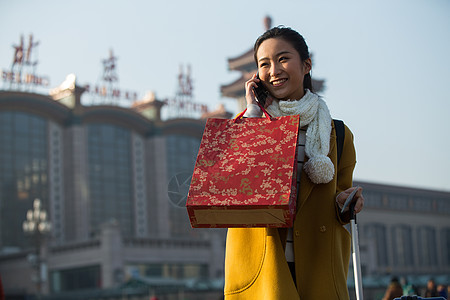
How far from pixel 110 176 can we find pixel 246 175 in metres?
59.4

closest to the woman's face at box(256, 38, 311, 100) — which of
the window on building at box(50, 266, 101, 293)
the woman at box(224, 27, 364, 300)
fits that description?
the woman at box(224, 27, 364, 300)

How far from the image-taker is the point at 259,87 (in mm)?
2992

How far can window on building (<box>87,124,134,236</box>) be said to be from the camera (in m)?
59.3

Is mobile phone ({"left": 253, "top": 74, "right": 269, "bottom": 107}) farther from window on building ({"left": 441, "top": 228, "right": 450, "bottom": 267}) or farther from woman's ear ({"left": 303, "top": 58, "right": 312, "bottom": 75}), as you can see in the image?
window on building ({"left": 441, "top": 228, "right": 450, "bottom": 267})

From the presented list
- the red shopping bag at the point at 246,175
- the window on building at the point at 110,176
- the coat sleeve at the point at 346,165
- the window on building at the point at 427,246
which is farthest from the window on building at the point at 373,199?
the red shopping bag at the point at 246,175

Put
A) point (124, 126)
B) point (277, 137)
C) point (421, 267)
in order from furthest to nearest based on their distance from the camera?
1. point (421, 267)
2. point (124, 126)
3. point (277, 137)

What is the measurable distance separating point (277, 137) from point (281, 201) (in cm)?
32

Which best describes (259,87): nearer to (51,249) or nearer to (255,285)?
(255,285)

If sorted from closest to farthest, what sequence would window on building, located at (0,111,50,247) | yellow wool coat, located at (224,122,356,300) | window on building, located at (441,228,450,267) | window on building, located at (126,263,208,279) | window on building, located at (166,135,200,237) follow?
yellow wool coat, located at (224,122,356,300)
window on building, located at (126,263,208,279)
window on building, located at (0,111,50,247)
window on building, located at (166,135,200,237)
window on building, located at (441,228,450,267)

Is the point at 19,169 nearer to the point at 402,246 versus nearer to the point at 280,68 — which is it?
the point at 402,246

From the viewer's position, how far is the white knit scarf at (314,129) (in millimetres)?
2756

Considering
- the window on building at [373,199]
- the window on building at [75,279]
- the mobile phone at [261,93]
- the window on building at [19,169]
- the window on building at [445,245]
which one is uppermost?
the window on building at [19,169]

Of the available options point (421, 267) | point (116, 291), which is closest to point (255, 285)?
point (116, 291)

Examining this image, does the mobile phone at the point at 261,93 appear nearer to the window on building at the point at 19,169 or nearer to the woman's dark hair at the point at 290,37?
the woman's dark hair at the point at 290,37
